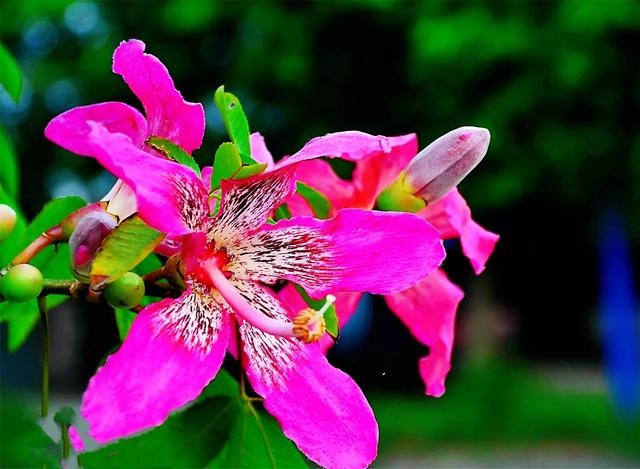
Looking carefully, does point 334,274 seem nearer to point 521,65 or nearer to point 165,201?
point 165,201

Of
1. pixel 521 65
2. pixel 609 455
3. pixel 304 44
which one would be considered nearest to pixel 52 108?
pixel 304 44

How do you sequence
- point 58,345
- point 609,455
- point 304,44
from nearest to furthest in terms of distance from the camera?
1. point 609,455
2. point 304,44
3. point 58,345

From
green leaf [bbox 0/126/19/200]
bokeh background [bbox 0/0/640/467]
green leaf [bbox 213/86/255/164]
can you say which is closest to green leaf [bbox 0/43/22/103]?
green leaf [bbox 0/126/19/200]

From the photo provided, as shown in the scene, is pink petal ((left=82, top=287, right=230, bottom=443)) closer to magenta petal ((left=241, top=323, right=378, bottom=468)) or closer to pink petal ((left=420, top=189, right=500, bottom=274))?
magenta petal ((left=241, top=323, right=378, bottom=468))

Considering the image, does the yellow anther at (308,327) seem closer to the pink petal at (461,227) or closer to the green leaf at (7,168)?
the pink petal at (461,227)

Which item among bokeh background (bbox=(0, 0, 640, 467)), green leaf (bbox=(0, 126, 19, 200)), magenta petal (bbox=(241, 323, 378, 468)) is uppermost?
magenta petal (bbox=(241, 323, 378, 468))

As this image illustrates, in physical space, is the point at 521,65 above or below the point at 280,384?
below
